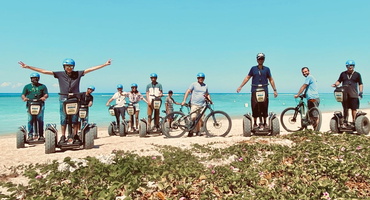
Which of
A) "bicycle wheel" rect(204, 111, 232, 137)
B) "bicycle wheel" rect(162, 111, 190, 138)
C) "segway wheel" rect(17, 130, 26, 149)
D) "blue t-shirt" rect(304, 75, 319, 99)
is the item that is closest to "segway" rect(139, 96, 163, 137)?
"bicycle wheel" rect(162, 111, 190, 138)

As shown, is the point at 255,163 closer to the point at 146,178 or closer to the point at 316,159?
the point at 316,159

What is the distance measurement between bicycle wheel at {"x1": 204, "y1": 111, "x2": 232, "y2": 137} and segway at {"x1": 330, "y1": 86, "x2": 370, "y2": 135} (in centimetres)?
377

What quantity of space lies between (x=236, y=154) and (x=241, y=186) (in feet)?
6.23

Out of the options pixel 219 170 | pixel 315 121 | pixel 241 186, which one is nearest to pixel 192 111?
pixel 315 121

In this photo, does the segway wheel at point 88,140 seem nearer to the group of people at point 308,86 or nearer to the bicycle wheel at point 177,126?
the bicycle wheel at point 177,126

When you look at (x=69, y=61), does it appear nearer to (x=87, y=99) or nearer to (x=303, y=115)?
(x=87, y=99)

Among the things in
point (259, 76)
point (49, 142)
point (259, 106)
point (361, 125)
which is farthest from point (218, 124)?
point (49, 142)

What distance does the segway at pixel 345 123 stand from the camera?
862 centimetres

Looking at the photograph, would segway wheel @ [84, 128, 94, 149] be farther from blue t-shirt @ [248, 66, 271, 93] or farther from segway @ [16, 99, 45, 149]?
blue t-shirt @ [248, 66, 271, 93]

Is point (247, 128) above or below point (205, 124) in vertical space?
below

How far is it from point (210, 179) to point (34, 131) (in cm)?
710

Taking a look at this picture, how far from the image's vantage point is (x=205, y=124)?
874 cm

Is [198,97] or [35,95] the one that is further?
[198,97]

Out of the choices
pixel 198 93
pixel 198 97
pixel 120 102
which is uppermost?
pixel 198 93
